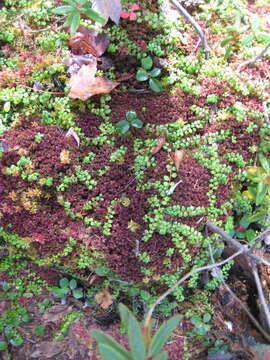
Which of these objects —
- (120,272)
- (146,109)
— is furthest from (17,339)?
(146,109)

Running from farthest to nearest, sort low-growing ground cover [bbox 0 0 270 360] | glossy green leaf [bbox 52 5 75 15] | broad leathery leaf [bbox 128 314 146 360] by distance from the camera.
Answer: low-growing ground cover [bbox 0 0 270 360] → glossy green leaf [bbox 52 5 75 15] → broad leathery leaf [bbox 128 314 146 360]

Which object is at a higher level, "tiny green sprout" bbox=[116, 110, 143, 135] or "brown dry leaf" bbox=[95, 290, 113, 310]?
"tiny green sprout" bbox=[116, 110, 143, 135]

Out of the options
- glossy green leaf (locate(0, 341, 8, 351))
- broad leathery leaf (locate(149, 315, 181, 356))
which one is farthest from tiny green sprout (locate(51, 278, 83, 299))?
broad leathery leaf (locate(149, 315, 181, 356))

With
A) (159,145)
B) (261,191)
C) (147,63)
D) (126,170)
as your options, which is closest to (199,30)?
(147,63)

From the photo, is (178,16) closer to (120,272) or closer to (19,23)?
(19,23)

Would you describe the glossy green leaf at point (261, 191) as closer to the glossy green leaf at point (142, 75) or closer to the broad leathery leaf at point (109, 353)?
the glossy green leaf at point (142, 75)

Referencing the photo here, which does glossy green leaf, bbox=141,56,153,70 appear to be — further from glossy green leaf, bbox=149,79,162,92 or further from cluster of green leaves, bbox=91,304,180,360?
cluster of green leaves, bbox=91,304,180,360

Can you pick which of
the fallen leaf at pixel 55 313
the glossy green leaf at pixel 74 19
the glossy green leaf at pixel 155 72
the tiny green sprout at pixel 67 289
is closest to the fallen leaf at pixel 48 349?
the fallen leaf at pixel 55 313
